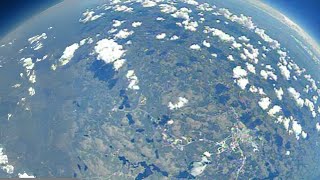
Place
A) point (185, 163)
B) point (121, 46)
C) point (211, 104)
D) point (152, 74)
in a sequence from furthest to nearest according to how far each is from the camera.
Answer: point (121, 46) < point (152, 74) < point (211, 104) < point (185, 163)

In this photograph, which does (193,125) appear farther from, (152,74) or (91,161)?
(91,161)

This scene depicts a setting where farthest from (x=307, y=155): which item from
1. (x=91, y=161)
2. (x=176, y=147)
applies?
(x=91, y=161)

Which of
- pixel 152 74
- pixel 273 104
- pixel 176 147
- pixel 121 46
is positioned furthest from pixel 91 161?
pixel 273 104

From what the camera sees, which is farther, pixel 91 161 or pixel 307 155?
pixel 307 155

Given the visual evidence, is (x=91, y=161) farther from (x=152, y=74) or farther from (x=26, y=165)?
(x=152, y=74)

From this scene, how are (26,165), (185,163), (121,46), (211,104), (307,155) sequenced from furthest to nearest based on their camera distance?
(121,46) → (211,104) → (307,155) → (185,163) → (26,165)

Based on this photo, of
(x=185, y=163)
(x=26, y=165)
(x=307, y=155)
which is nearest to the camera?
(x=26, y=165)
